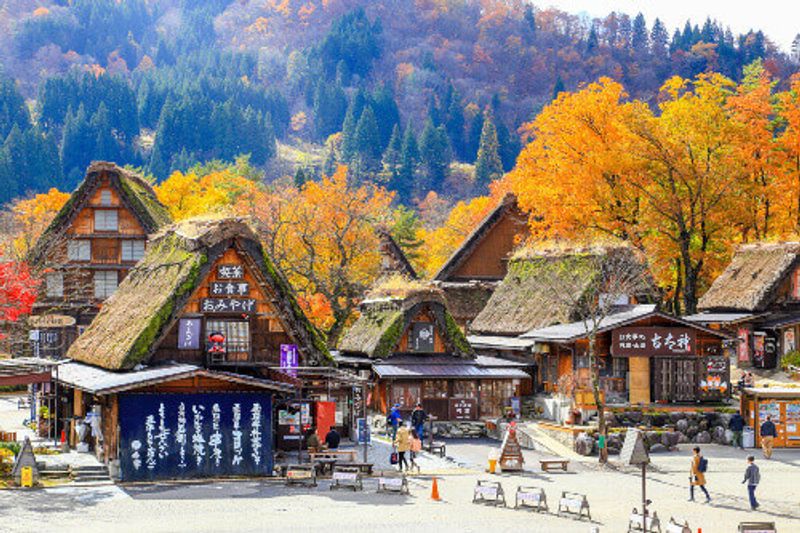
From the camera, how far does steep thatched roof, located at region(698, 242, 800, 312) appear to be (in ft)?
168

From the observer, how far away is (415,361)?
43.1 meters

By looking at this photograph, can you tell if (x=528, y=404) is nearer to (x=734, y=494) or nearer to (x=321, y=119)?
(x=734, y=494)

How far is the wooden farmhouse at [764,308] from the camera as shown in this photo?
50.5 metres

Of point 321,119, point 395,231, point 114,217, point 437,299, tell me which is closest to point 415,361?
point 437,299

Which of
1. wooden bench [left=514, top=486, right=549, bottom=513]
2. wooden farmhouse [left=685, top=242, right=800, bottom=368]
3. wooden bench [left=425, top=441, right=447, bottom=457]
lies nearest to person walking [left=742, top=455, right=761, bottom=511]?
wooden bench [left=514, top=486, right=549, bottom=513]

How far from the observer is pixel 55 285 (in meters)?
64.8

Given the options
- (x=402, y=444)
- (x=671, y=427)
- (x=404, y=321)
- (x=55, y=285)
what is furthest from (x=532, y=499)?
(x=55, y=285)

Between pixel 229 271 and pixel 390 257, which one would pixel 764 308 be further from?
pixel 229 271

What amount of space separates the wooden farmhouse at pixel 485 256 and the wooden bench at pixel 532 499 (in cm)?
3349

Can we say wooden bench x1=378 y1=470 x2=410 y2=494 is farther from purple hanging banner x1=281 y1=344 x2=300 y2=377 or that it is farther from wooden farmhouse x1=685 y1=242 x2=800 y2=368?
wooden farmhouse x1=685 y1=242 x2=800 y2=368

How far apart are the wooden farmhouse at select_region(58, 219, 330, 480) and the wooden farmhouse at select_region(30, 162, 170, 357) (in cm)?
2693

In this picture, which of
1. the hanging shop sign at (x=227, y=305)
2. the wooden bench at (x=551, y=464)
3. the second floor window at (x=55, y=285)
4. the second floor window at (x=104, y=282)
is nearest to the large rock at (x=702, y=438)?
the wooden bench at (x=551, y=464)

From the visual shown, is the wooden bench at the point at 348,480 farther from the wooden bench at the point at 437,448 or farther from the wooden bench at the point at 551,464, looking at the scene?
the wooden bench at the point at 437,448

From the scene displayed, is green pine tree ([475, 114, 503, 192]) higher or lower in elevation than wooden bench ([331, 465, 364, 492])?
higher
